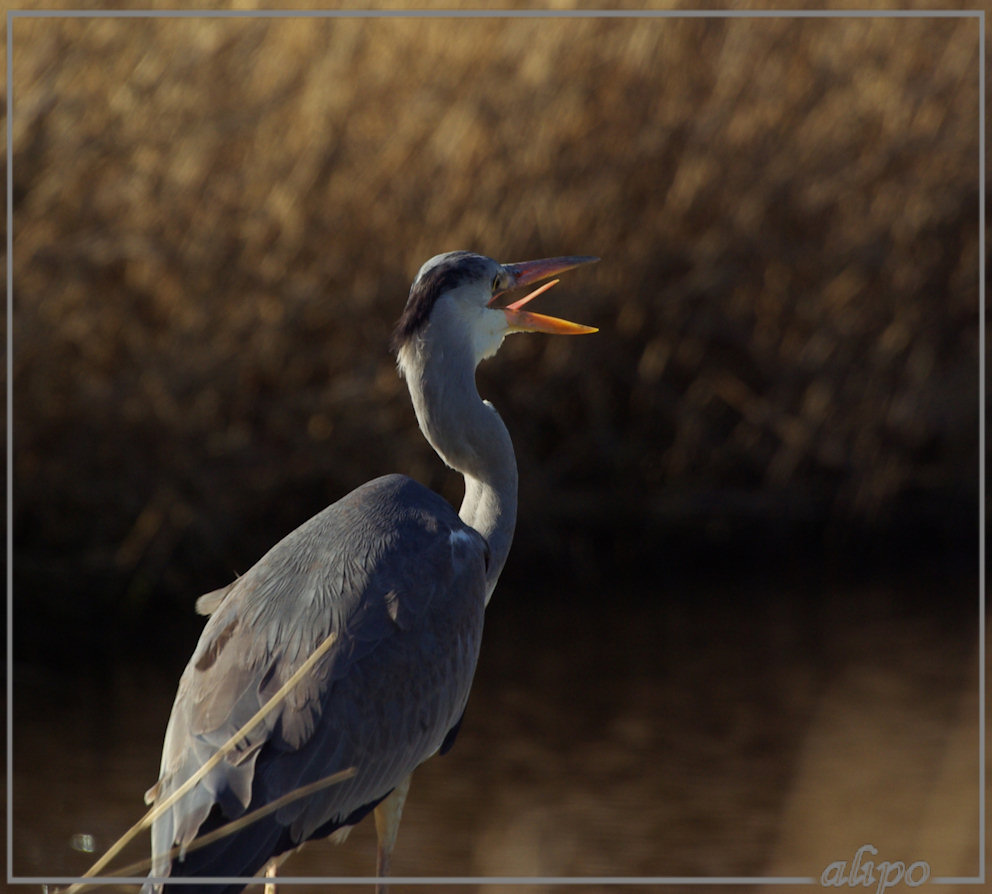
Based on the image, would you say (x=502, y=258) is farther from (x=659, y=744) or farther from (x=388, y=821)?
(x=388, y=821)

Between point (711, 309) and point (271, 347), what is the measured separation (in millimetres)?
2135

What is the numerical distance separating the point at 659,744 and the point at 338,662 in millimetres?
2708

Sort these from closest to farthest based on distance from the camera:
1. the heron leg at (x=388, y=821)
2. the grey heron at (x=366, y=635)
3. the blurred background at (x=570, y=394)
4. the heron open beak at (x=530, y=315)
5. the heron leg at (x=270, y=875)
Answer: the grey heron at (x=366, y=635), the heron leg at (x=270, y=875), the heron leg at (x=388, y=821), the heron open beak at (x=530, y=315), the blurred background at (x=570, y=394)

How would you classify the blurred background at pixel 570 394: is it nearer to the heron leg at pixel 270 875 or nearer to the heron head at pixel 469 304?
the heron leg at pixel 270 875

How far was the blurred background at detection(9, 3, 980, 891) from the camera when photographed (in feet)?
17.6

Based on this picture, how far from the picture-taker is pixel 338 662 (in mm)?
3143

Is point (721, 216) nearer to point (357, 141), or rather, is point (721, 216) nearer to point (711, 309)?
point (711, 309)

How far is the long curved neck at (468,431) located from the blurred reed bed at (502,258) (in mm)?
2682

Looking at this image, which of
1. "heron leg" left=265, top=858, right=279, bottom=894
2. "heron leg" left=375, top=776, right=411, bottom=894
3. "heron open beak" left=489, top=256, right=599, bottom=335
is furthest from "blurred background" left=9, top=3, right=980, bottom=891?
"heron open beak" left=489, top=256, right=599, bottom=335

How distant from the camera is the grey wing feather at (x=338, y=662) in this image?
2930mm

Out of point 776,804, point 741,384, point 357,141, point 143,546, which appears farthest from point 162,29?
point 776,804

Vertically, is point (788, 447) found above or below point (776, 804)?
above

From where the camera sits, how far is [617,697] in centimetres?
608

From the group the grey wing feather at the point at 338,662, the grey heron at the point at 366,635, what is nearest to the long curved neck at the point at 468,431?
the grey heron at the point at 366,635
